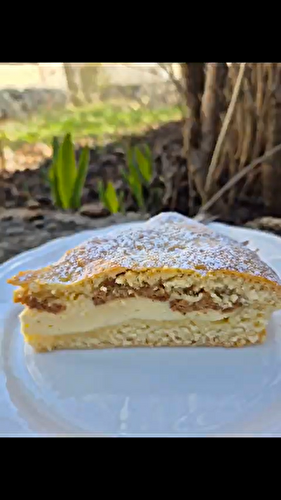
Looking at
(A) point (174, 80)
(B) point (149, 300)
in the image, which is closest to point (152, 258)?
(B) point (149, 300)

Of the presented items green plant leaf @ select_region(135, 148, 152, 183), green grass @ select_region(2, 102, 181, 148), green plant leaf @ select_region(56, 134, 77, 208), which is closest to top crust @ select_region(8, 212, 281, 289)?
green plant leaf @ select_region(56, 134, 77, 208)

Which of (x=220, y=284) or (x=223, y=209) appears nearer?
(x=220, y=284)

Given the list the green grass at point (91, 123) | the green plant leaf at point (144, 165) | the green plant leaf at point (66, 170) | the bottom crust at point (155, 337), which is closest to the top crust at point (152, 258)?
the bottom crust at point (155, 337)

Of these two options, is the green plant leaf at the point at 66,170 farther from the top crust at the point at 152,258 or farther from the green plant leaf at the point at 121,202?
the top crust at the point at 152,258

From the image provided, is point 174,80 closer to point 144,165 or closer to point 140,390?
point 144,165

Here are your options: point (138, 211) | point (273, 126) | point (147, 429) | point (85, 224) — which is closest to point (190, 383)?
point (147, 429)

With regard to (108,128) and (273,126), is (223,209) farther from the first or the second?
(108,128)
